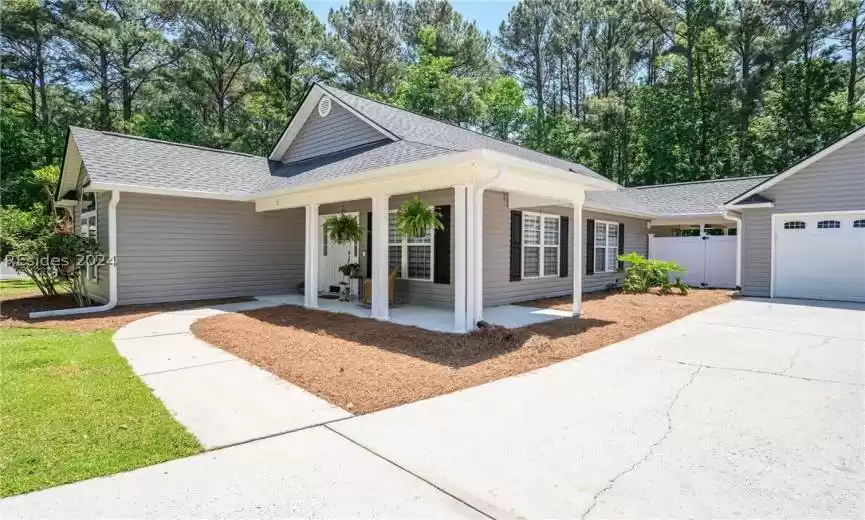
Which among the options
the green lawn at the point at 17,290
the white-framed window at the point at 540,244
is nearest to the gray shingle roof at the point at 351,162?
the white-framed window at the point at 540,244

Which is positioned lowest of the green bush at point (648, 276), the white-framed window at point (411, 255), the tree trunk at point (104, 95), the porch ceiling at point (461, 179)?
the green bush at point (648, 276)

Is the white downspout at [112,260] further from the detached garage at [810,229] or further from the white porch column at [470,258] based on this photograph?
the detached garage at [810,229]

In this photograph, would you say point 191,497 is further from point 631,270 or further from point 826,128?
point 826,128

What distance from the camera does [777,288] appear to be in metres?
12.8

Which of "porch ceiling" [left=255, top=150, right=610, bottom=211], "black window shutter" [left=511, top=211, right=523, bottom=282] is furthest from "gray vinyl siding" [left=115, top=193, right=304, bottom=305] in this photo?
"black window shutter" [left=511, top=211, right=523, bottom=282]

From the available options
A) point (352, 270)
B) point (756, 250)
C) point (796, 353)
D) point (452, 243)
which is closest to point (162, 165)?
point (352, 270)

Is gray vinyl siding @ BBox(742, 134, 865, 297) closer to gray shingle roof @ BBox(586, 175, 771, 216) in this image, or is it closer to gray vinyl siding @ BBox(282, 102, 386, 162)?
gray shingle roof @ BBox(586, 175, 771, 216)

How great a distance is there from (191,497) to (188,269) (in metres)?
9.59

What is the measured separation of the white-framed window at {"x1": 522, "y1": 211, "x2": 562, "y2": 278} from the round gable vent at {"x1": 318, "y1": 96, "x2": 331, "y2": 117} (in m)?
5.83

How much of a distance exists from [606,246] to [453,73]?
21342 mm

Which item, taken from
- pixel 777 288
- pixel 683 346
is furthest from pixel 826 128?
pixel 683 346

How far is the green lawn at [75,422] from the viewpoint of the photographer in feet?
10.1

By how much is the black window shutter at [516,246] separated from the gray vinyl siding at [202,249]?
19.9ft

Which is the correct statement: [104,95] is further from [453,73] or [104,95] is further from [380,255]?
[380,255]
